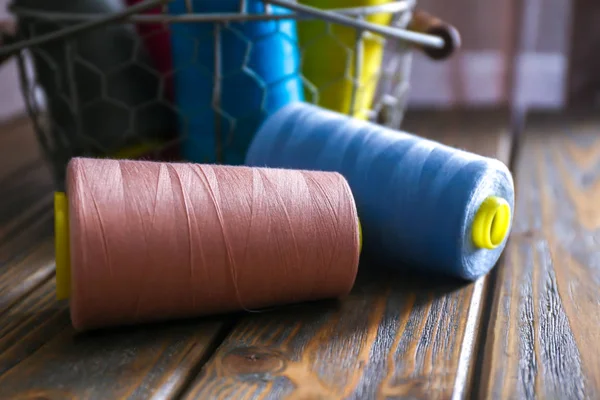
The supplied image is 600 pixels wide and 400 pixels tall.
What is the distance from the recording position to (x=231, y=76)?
2.01 ft

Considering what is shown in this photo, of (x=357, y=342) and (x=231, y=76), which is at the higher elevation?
(x=231, y=76)

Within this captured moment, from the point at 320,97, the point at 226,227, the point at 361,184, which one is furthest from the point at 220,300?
the point at 320,97

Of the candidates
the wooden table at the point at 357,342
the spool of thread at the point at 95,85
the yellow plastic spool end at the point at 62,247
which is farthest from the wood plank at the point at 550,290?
the spool of thread at the point at 95,85

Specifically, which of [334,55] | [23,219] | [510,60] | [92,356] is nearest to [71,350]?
[92,356]

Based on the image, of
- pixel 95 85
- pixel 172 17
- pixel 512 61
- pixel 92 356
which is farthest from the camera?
pixel 512 61

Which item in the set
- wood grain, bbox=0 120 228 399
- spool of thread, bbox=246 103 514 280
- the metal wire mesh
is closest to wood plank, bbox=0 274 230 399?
wood grain, bbox=0 120 228 399

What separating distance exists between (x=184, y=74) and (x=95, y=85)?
10 centimetres

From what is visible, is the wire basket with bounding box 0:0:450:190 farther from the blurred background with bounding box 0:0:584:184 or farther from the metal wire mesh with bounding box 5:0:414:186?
the blurred background with bounding box 0:0:584:184

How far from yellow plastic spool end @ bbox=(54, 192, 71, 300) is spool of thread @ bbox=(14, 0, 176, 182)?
24 centimetres

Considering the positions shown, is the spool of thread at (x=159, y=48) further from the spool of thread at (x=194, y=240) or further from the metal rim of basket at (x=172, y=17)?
the spool of thread at (x=194, y=240)

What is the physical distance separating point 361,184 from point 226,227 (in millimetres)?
133

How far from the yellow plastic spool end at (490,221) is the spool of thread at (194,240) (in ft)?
0.30

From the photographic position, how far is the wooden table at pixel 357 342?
359 mm

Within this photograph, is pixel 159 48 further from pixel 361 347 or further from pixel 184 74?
pixel 361 347
